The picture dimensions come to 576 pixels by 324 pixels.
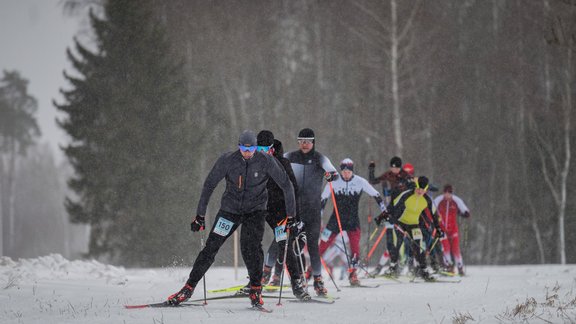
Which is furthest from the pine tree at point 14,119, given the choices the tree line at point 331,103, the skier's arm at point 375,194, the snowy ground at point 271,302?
the skier's arm at point 375,194

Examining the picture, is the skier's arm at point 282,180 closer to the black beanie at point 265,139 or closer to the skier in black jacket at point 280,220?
the skier in black jacket at point 280,220

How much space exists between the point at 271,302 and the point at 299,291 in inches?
14.5

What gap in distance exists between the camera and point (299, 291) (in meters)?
8.86

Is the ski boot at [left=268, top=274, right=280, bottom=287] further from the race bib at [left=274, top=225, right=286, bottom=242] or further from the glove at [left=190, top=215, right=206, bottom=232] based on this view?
the glove at [left=190, top=215, right=206, bottom=232]

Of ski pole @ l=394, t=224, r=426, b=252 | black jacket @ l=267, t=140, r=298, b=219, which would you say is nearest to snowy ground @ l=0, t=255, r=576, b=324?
ski pole @ l=394, t=224, r=426, b=252

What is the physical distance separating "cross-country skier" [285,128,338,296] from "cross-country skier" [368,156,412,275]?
317 cm

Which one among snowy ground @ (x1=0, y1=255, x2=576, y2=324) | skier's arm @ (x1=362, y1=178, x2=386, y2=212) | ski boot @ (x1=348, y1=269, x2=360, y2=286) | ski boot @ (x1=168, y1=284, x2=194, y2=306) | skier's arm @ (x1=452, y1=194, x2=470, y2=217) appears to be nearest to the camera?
snowy ground @ (x1=0, y1=255, x2=576, y2=324)

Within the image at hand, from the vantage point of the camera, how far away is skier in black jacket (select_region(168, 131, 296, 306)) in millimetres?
7859

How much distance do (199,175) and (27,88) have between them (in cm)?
3396

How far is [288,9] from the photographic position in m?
32.7

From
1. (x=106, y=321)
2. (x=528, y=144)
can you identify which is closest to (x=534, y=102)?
(x=528, y=144)

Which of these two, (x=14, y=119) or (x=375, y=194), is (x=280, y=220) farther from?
(x=14, y=119)

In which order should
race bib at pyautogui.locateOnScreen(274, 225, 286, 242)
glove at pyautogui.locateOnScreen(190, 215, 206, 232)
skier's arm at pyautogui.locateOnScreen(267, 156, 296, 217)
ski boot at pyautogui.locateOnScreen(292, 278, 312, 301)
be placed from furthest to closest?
1. ski boot at pyautogui.locateOnScreen(292, 278, 312, 301)
2. race bib at pyautogui.locateOnScreen(274, 225, 286, 242)
3. skier's arm at pyautogui.locateOnScreen(267, 156, 296, 217)
4. glove at pyautogui.locateOnScreen(190, 215, 206, 232)

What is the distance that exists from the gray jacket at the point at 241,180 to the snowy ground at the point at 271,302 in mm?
1122
